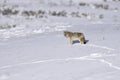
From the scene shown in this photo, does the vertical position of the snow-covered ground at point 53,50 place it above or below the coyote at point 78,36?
below

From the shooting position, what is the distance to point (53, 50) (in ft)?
32.2

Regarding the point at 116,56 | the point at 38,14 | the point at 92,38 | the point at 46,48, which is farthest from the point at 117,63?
the point at 38,14

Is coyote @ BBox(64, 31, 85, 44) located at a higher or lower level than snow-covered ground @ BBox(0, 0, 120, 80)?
higher

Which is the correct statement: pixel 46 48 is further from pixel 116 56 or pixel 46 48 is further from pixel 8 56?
pixel 116 56

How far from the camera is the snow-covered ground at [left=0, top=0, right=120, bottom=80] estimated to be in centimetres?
713

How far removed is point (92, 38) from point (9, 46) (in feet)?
9.75

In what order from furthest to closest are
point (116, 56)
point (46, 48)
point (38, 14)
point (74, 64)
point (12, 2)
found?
point (12, 2) → point (38, 14) → point (46, 48) → point (116, 56) → point (74, 64)

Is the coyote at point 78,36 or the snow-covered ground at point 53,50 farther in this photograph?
the coyote at point 78,36

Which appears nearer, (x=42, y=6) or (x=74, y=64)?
(x=74, y=64)

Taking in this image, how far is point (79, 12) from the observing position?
21.1 m

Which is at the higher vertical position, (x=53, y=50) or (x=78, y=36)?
(x=78, y=36)

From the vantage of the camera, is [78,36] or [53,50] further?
[78,36]

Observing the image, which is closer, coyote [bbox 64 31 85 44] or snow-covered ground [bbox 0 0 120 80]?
snow-covered ground [bbox 0 0 120 80]

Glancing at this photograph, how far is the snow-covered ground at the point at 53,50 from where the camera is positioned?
7132 mm
